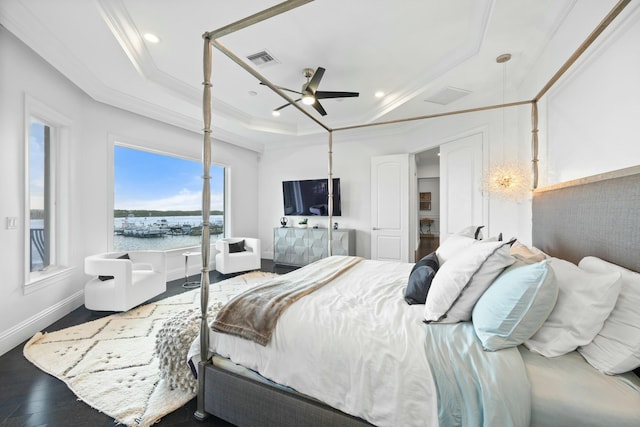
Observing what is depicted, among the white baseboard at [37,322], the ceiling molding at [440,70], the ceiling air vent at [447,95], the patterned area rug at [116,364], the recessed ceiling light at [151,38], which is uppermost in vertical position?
the recessed ceiling light at [151,38]

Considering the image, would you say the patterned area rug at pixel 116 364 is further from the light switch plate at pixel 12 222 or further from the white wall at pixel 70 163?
the light switch plate at pixel 12 222

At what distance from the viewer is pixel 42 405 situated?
162cm

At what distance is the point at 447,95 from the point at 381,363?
352 cm

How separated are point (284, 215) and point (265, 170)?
122cm

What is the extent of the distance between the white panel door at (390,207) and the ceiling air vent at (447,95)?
1224 millimetres

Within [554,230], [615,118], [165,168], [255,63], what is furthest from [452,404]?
[165,168]

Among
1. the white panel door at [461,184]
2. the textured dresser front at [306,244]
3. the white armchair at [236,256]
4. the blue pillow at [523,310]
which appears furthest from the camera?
the textured dresser front at [306,244]

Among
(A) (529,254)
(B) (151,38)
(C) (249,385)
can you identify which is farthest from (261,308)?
(B) (151,38)

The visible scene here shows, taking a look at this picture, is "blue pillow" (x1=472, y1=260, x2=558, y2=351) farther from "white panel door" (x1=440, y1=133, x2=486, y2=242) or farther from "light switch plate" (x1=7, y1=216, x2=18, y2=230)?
"light switch plate" (x1=7, y1=216, x2=18, y2=230)

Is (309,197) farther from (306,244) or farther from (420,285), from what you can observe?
(420,285)

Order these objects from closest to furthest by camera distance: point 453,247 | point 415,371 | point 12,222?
point 415,371
point 453,247
point 12,222

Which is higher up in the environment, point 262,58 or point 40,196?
point 262,58

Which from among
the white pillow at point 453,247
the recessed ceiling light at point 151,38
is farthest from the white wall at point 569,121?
the recessed ceiling light at point 151,38

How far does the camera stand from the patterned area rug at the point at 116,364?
5.28 feet
